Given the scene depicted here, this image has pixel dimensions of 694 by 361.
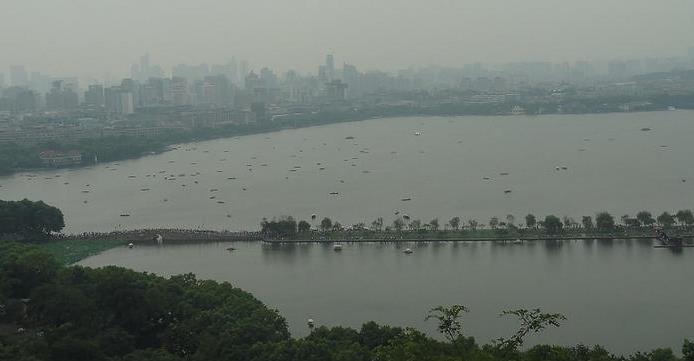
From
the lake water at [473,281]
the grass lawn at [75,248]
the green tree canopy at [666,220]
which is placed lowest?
the lake water at [473,281]

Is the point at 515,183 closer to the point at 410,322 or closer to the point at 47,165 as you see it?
the point at 410,322

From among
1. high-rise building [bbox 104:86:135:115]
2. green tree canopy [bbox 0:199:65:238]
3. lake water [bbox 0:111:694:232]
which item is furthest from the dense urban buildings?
green tree canopy [bbox 0:199:65:238]

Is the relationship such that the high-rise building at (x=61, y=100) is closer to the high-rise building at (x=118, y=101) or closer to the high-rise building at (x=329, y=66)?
A: the high-rise building at (x=118, y=101)

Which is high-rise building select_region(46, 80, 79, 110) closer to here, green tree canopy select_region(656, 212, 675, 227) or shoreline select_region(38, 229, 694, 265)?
shoreline select_region(38, 229, 694, 265)

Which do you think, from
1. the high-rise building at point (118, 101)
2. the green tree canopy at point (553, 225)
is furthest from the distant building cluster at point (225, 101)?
the green tree canopy at point (553, 225)

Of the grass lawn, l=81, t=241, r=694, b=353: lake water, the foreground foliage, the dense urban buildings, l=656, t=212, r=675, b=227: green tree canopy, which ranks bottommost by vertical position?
l=81, t=241, r=694, b=353: lake water

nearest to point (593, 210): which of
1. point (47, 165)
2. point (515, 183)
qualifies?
point (515, 183)

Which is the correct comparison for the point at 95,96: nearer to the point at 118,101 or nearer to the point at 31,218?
the point at 118,101
